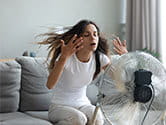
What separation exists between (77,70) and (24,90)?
1.65 feet

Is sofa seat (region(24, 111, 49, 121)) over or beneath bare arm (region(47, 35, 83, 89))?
beneath

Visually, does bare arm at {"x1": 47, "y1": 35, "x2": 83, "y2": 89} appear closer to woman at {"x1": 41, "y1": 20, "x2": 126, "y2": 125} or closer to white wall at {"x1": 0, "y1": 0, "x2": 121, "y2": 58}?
woman at {"x1": 41, "y1": 20, "x2": 126, "y2": 125}

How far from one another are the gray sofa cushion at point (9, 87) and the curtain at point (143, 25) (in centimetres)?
182

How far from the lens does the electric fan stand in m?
1.32

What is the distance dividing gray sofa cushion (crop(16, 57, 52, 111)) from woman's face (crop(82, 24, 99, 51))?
1.69 ft

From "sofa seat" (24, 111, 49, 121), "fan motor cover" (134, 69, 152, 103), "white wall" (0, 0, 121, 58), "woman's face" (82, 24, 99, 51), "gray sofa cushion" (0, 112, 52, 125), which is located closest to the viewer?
"fan motor cover" (134, 69, 152, 103)

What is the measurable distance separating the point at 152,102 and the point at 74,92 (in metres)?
0.77

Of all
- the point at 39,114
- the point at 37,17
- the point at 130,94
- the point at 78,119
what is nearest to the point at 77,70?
the point at 78,119

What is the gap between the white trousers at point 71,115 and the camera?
1858mm

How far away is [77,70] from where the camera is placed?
1994 millimetres

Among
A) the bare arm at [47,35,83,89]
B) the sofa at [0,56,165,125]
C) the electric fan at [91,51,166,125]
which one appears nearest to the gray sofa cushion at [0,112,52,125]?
the sofa at [0,56,165,125]

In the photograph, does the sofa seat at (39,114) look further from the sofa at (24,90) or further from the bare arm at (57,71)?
the bare arm at (57,71)

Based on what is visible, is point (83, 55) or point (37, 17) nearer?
point (83, 55)

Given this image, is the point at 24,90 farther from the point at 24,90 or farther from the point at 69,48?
the point at 69,48
